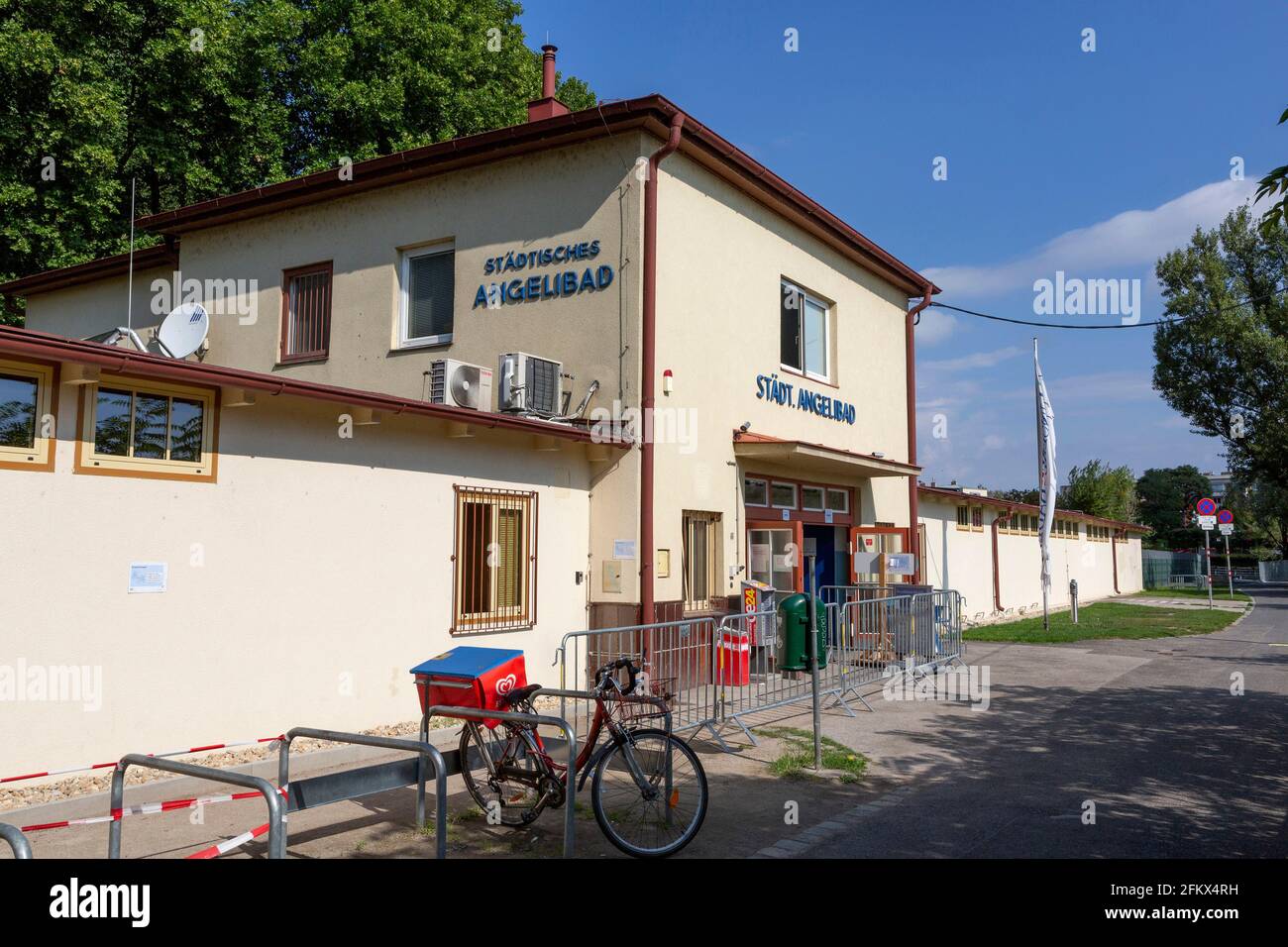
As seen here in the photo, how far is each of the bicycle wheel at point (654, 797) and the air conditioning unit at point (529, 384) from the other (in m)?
5.76

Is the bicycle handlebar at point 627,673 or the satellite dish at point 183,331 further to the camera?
the satellite dish at point 183,331

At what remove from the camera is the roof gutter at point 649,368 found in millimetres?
10945

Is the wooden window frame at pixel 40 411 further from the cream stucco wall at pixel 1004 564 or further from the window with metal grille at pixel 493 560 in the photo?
the cream stucco wall at pixel 1004 564

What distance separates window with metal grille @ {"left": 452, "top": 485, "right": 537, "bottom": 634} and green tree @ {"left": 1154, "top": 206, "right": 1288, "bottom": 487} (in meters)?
34.5

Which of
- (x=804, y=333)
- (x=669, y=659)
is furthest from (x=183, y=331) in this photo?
(x=804, y=333)

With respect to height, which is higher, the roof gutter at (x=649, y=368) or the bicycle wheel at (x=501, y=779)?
the roof gutter at (x=649, y=368)

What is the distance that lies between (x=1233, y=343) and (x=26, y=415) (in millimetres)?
40905

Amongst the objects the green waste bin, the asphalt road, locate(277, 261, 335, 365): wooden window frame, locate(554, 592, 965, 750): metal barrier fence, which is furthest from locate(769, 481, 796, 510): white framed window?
locate(277, 261, 335, 365): wooden window frame

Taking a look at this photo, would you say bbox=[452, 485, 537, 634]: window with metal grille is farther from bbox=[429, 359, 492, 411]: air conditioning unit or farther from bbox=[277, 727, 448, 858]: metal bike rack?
bbox=[277, 727, 448, 858]: metal bike rack

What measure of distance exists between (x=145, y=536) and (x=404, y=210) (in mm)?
7297

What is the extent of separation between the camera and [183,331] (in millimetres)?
12391

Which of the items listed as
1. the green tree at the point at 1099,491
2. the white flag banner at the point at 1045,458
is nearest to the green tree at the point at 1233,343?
the green tree at the point at 1099,491
